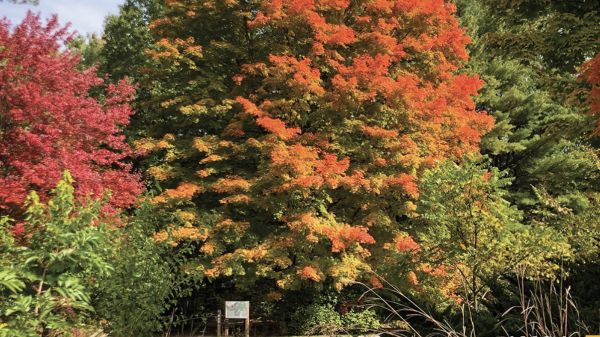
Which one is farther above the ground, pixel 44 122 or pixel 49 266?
pixel 44 122

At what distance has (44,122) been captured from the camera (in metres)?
8.88

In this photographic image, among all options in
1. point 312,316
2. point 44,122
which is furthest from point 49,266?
point 312,316

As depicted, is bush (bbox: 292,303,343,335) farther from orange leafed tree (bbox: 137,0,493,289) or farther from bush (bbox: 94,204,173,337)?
bush (bbox: 94,204,173,337)

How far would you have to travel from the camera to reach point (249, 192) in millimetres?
12047

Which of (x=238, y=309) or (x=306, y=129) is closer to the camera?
(x=238, y=309)

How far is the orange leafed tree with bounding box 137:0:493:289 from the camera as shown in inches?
445

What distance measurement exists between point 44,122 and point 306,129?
6412 millimetres

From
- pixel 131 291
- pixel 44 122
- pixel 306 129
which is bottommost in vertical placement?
pixel 131 291

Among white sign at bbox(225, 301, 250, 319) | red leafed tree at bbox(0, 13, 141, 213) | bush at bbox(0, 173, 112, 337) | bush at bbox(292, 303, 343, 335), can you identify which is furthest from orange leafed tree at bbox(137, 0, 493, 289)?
bush at bbox(0, 173, 112, 337)

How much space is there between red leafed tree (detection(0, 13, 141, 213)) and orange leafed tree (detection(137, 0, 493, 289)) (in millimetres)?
2410

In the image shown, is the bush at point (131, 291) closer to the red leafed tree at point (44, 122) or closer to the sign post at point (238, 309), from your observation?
the red leafed tree at point (44, 122)

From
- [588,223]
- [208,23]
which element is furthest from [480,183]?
[208,23]

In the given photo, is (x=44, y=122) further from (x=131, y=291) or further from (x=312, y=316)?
(x=312, y=316)

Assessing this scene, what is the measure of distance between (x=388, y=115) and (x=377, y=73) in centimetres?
133
